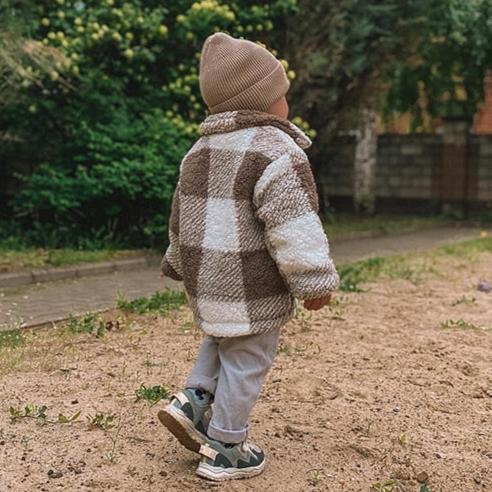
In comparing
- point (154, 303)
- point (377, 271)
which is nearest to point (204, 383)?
point (154, 303)

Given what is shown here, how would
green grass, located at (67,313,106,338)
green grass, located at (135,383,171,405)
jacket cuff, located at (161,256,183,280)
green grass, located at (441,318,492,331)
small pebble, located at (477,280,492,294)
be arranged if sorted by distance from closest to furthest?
jacket cuff, located at (161,256,183,280) → green grass, located at (135,383,171,405) → green grass, located at (67,313,106,338) → green grass, located at (441,318,492,331) → small pebble, located at (477,280,492,294)

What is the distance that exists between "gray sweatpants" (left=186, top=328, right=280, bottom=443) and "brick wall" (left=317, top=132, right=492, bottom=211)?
38.2 ft

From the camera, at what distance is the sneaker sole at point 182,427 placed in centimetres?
313

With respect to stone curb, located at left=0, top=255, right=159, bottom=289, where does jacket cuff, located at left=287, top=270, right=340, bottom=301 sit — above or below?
above

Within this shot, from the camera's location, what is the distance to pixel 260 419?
12.6ft

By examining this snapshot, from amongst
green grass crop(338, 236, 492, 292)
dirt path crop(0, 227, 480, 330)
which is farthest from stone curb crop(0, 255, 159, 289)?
green grass crop(338, 236, 492, 292)

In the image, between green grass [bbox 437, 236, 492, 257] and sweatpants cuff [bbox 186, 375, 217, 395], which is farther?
green grass [bbox 437, 236, 492, 257]

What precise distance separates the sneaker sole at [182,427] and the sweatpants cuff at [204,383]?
13 cm

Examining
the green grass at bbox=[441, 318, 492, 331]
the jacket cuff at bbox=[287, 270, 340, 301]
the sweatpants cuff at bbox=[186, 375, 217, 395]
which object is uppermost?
the jacket cuff at bbox=[287, 270, 340, 301]

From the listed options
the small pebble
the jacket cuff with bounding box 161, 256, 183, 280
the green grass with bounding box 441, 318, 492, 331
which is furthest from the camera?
the small pebble

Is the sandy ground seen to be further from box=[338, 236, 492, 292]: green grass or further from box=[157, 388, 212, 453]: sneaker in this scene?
box=[338, 236, 492, 292]: green grass

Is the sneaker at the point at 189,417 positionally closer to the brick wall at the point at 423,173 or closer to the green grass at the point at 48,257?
the green grass at the point at 48,257

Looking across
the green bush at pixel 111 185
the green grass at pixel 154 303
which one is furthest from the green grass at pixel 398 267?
the green bush at pixel 111 185

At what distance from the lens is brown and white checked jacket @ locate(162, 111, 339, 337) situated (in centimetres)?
297
